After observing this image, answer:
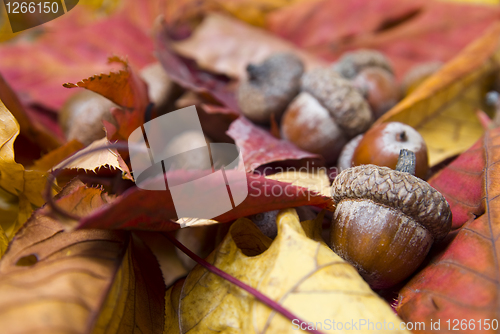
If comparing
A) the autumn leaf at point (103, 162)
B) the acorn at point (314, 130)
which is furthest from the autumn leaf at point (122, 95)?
the acorn at point (314, 130)

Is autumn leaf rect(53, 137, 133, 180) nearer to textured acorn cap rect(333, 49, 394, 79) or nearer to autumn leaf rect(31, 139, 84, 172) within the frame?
autumn leaf rect(31, 139, 84, 172)

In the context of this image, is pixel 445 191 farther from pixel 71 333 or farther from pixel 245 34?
pixel 245 34

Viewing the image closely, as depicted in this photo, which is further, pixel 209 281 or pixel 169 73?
pixel 169 73

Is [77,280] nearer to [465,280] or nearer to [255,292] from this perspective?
[255,292]

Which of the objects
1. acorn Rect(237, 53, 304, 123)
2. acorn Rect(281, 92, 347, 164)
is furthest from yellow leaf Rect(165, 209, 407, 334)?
acorn Rect(237, 53, 304, 123)

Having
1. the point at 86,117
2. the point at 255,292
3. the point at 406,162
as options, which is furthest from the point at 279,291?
the point at 86,117

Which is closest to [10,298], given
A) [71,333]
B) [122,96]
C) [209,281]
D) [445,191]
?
→ [71,333]
